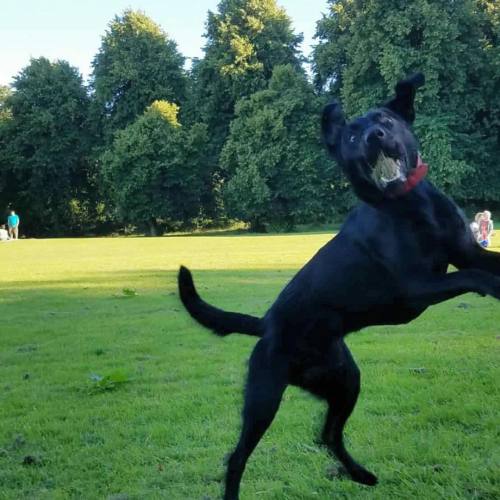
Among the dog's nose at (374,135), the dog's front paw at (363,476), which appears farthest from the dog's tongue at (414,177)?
the dog's front paw at (363,476)

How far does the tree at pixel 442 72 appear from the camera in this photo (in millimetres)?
40938

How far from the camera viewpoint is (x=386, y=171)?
9.13 feet

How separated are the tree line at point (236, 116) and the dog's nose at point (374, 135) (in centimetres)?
3951

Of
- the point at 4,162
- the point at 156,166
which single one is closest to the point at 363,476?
the point at 156,166

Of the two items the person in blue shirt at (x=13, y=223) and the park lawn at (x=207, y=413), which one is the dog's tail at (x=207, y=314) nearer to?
the park lawn at (x=207, y=413)

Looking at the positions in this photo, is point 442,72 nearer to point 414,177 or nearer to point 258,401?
point 414,177

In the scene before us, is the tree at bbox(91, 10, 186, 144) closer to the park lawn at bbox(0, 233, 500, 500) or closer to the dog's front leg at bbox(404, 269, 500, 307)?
the park lawn at bbox(0, 233, 500, 500)

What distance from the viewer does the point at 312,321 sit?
9.87 ft

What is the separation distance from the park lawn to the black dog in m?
0.86

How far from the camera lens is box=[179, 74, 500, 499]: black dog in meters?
2.75

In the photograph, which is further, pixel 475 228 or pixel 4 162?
pixel 4 162

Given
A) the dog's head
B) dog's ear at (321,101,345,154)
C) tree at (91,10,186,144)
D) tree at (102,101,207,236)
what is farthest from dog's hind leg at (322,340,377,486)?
tree at (91,10,186,144)

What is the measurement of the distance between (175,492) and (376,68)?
43418 millimetres

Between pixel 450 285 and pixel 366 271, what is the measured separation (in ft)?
1.23
